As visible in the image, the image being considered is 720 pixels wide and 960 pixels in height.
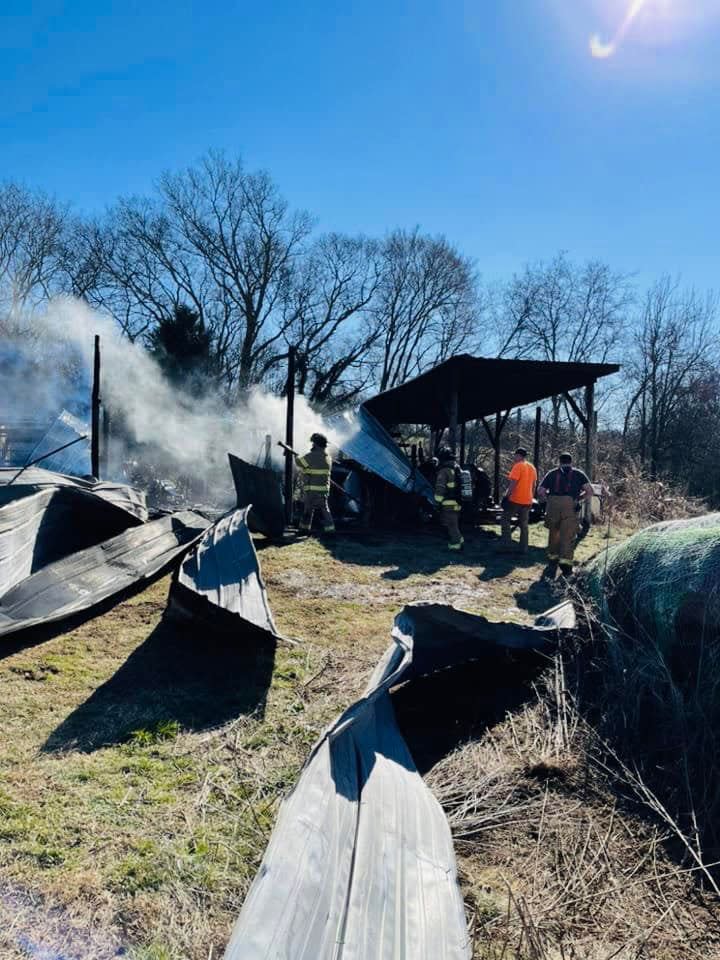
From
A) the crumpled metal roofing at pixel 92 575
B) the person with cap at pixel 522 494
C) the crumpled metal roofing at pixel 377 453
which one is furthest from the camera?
the crumpled metal roofing at pixel 377 453

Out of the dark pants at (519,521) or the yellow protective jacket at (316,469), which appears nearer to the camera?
the dark pants at (519,521)

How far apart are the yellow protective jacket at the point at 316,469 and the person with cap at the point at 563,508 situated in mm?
3447

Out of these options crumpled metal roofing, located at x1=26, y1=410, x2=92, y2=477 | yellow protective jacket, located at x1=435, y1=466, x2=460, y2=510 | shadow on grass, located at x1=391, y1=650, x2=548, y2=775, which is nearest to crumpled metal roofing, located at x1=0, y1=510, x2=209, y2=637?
shadow on grass, located at x1=391, y1=650, x2=548, y2=775

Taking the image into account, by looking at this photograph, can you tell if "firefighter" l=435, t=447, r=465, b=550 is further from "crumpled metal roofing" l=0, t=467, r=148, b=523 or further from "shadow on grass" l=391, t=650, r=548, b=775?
"shadow on grass" l=391, t=650, r=548, b=775

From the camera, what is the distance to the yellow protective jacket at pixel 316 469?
31.7 feet

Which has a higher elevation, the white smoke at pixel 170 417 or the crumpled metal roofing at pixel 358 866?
the white smoke at pixel 170 417

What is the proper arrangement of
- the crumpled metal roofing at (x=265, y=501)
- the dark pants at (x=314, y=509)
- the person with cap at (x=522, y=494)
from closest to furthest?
the crumpled metal roofing at (x=265, y=501) < the person with cap at (x=522, y=494) < the dark pants at (x=314, y=509)

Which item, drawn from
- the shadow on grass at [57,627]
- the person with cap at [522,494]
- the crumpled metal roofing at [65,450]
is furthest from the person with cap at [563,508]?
the crumpled metal roofing at [65,450]

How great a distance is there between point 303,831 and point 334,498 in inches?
371

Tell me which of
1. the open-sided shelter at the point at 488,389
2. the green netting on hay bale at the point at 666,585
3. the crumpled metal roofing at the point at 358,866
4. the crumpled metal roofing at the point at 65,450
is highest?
the open-sided shelter at the point at 488,389

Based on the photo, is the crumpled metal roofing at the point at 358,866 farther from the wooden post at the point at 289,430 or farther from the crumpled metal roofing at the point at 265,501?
the wooden post at the point at 289,430

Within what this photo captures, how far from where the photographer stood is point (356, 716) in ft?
9.50

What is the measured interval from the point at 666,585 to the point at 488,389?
10075mm

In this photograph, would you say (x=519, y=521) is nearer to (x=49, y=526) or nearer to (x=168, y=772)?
(x=49, y=526)
